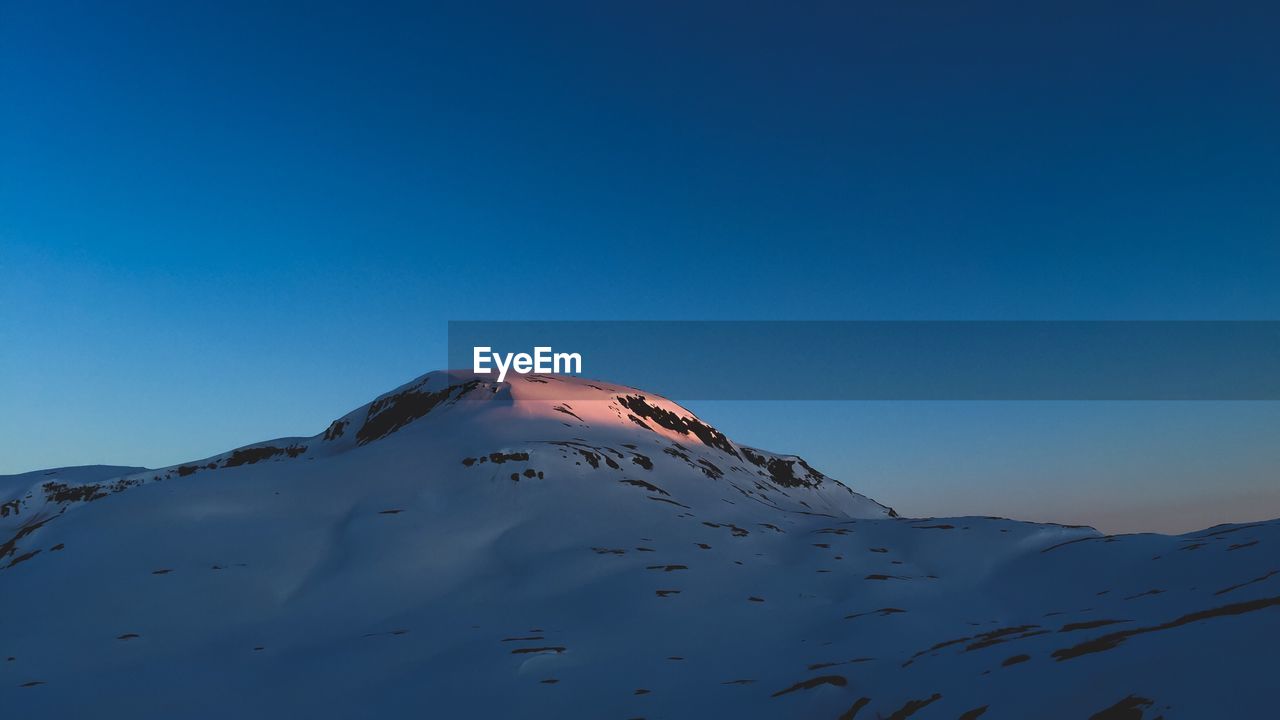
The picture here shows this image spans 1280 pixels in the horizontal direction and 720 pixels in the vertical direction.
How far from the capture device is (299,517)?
53.9 m

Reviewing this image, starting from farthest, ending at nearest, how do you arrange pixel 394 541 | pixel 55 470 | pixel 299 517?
pixel 55 470 < pixel 299 517 < pixel 394 541

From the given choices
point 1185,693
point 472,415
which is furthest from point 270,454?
point 1185,693

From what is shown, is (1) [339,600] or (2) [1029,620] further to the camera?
(1) [339,600]

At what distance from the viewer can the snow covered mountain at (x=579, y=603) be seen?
1659 centimetres

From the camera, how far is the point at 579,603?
3678 centimetres

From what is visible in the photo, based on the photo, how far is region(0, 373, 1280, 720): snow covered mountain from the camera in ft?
54.4

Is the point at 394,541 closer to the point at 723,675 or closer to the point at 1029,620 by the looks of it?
the point at 723,675

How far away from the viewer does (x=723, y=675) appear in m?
24.8

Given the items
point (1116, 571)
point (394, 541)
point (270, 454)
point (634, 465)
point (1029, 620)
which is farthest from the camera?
point (270, 454)

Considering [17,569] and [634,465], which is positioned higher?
[634,465]

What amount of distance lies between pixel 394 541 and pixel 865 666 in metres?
37.0

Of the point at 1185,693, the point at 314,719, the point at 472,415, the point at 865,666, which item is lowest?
the point at 314,719

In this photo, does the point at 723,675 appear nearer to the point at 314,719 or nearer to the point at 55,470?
the point at 314,719

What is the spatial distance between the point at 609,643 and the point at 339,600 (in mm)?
18586
